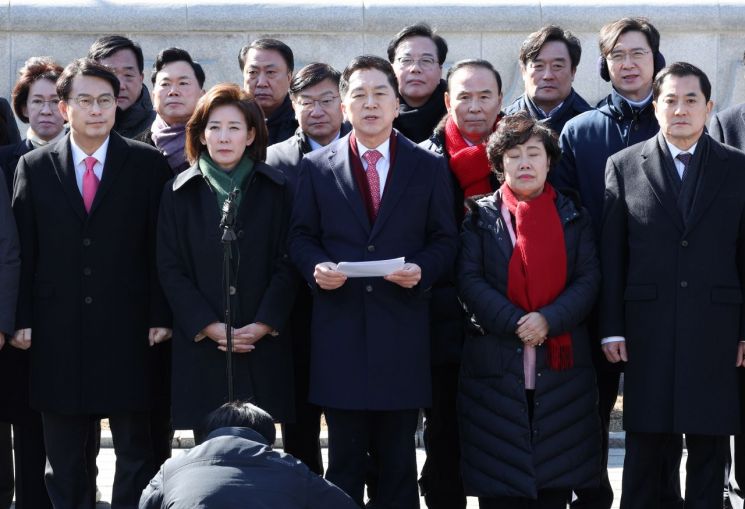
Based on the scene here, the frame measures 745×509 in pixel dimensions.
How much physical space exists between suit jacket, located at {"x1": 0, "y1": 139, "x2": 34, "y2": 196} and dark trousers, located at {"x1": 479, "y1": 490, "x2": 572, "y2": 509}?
2.97m

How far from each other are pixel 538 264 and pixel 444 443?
119 centimetres

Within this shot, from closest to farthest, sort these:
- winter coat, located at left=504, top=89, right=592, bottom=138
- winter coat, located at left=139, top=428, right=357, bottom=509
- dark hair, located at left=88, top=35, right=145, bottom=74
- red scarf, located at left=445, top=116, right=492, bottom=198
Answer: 1. winter coat, located at left=139, top=428, right=357, bottom=509
2. red scarf, located at left=445, top=116, right=492, bottom=198
3. winter coat, located at left=504, top=89, right=592, bottom=138
4. dark hair, located at left=88, top=35, right=145, bottom=74

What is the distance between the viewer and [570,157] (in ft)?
24.5

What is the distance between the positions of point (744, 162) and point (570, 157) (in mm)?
917

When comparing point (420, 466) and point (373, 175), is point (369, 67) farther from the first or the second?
point (420, 466)

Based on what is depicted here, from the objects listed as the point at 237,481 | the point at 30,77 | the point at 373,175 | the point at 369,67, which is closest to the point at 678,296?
the point at 373,175

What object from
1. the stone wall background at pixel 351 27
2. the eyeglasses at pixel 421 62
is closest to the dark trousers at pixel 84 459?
the eyeglasses at pixel 421 62

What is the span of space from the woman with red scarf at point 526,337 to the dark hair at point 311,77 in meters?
1.10

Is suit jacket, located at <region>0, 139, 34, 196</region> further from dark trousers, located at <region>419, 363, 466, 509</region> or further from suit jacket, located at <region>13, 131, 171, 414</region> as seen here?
dark trousers, located at <region>419, 363, 466, 509</region>

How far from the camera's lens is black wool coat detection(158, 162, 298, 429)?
22.6ft

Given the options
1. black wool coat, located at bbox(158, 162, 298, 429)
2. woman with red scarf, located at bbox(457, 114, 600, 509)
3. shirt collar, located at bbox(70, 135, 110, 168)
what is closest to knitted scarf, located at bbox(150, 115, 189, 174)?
shirt collar, located at bbox(70, 135, 110, 168)

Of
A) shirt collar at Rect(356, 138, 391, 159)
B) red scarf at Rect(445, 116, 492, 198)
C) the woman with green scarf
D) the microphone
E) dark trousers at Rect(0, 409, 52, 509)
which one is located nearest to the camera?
the microphone

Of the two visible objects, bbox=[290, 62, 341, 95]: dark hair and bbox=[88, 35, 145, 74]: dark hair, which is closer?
bbox=[290, 62, 341, 95]: dark hair

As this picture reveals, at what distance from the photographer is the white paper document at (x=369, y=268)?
6555mm
